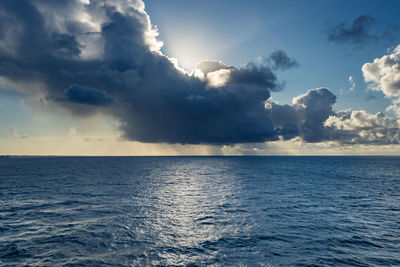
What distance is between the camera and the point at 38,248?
17828mm

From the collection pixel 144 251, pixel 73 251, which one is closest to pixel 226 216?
pixel 144 251

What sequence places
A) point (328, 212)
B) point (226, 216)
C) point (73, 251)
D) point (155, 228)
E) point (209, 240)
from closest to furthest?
1. point (73, 251)
2. point (209, 240)
3. point (155, 228)
4. point (226, 216)
5. point (328, 212)

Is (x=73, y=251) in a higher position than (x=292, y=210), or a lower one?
higher

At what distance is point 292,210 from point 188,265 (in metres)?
22.1

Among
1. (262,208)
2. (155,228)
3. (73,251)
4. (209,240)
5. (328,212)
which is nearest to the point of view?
(73,251)

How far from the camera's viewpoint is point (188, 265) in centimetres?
1562

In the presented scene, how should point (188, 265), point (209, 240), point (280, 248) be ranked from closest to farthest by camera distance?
point (188, 265), point (280, 248), point (209, 240)

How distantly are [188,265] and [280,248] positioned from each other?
870cm

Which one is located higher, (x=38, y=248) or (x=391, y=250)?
(x=38, y=248)

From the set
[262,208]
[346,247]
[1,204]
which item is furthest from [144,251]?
[1,204]

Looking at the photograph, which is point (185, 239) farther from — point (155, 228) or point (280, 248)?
point (280, 248)

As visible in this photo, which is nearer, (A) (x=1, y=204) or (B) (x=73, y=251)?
(B) (x=73, y=251)

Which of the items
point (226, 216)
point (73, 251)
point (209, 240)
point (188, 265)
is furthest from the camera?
point (226, 216)

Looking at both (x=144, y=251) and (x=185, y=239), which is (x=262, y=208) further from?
(x=144, y=251)
